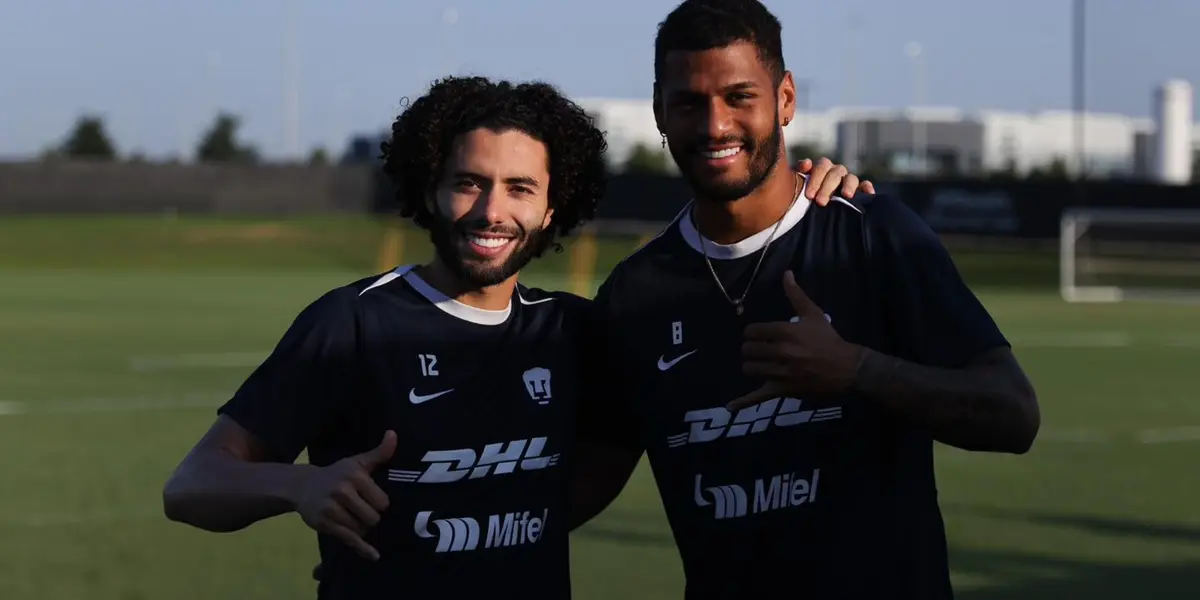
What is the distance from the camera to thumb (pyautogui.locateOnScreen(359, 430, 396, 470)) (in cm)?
380

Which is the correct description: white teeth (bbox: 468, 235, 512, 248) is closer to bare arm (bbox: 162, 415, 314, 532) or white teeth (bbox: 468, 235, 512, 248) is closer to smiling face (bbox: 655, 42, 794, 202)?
smiling face (bbox: 655, 42, 794, 202)

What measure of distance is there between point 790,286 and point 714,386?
0.40 m

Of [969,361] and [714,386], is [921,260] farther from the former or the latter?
[714,386]

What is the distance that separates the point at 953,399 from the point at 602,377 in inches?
39.1

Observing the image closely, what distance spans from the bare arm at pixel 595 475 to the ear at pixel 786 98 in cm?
96

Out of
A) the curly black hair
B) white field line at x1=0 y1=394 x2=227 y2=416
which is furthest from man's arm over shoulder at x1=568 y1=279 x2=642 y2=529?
white field line at x1=0 y1=394 x2=227 y2=416

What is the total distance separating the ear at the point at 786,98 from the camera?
14.2ft

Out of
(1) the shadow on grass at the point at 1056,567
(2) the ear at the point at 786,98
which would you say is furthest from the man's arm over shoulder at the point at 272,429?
(1) the shadow on grass at the point at 1056,567

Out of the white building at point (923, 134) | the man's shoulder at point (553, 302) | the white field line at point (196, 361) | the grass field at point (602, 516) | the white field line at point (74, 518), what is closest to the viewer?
the man's shoulder at point (553, 302)

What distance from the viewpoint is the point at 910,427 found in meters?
4.16

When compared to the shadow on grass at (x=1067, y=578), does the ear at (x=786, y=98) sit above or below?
above

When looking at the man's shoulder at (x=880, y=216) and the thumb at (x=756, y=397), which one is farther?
the man's shoulder at (x=880, y=216)

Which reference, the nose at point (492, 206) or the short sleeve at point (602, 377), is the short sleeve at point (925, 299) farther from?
the nose at point (492, 206)

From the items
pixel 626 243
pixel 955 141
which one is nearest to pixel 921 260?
pixel 626 243
